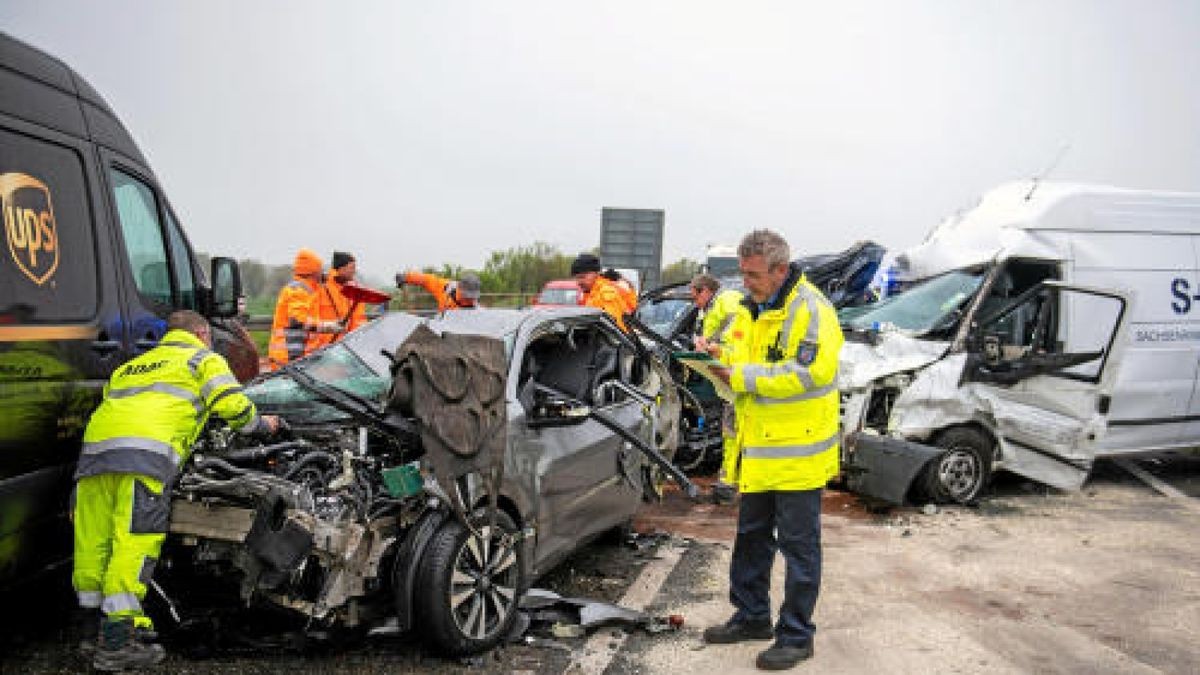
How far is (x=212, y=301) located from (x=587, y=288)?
12.9ft

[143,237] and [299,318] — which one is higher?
[143,237]

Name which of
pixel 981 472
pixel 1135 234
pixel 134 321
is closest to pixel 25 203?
pixel 134 321

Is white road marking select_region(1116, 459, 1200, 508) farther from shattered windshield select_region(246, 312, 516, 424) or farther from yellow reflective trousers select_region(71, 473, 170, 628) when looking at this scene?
yellow reflective trousers select_region(71, 473, 170, 628)

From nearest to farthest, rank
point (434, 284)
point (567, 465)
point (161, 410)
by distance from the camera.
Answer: point (161, 410) → point (567, 465) → point (434, 284)

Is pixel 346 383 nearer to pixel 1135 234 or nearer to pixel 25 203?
pixel 25 203

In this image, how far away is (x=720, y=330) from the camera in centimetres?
745

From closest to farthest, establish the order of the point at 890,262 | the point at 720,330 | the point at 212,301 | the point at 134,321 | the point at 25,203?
the point at 25,203, the point at 134,321, the point at 212,301, the point at 720,330, the point at 890,262

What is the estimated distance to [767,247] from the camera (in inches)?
168

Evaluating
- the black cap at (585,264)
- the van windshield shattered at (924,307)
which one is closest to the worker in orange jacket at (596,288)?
the black cap at (585,264)

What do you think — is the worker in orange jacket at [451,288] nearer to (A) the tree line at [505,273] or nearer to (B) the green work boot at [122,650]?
(B) the green work boot at [122,650]

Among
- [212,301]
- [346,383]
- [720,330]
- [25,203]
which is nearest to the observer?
[25,203]

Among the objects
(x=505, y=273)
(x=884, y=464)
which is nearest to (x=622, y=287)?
(x=884, y=464)

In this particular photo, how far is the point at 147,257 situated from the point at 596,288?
14.6ft

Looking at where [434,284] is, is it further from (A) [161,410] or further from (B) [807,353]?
(B) [807,353]
